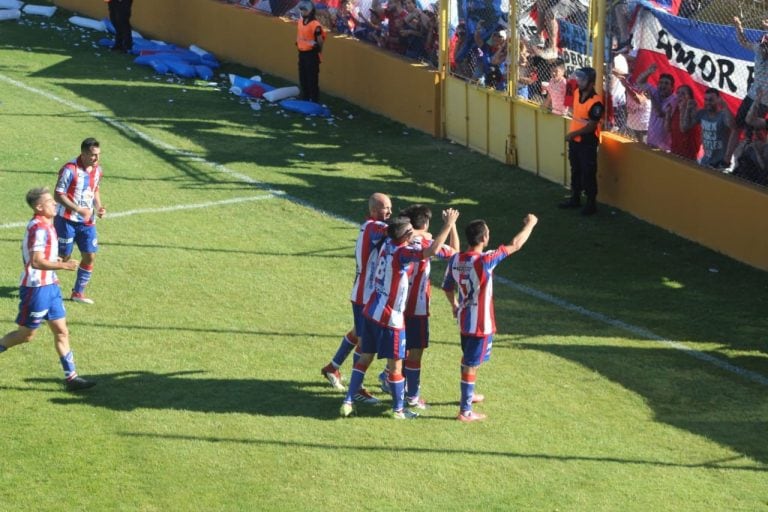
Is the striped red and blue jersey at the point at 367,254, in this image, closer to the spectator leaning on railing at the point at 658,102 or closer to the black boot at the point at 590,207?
the black boot at the point at 590,207

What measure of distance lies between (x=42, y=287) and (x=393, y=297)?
9.63 ft

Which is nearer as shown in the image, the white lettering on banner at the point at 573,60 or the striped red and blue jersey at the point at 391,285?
the striped red and blue jersey at the point at 391,285

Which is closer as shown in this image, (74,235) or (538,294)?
(74,235)

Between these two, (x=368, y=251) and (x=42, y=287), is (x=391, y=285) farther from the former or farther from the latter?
(x=42, y=287)

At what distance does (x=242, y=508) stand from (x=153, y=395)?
2169 mm

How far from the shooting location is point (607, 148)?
53.3 feet

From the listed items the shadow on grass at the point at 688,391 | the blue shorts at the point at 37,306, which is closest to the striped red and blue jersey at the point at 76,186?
the blue shorts at the point at 37,306

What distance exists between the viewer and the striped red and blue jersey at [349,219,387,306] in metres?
10.0

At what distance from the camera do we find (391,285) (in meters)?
9.74

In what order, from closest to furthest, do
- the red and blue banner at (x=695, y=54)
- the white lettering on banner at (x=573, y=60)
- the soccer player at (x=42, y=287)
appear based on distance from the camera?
the soccer player at (x=42, y=287)
the red and blue banner at (x=695, y=54)
the white lettering on banner at (x=573, y=60)

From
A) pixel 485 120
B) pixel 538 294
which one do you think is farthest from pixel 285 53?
pixel 538 294

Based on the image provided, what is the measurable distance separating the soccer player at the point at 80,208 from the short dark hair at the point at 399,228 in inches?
163

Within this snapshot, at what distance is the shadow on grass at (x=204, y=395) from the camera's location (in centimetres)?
1020

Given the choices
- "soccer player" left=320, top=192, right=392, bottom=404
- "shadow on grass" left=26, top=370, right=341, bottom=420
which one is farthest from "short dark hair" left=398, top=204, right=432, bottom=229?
"shadow on grass" left=26, top=370, right=341, bottom=420
